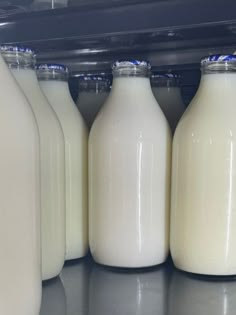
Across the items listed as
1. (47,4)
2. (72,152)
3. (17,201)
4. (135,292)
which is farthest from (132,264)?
(47,4)

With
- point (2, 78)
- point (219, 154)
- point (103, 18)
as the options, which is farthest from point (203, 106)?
point (2, 78)

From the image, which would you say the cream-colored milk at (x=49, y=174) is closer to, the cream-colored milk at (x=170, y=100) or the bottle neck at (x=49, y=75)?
the bottle neck at (x=49, y=75)

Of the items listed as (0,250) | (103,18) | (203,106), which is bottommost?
(0,250)

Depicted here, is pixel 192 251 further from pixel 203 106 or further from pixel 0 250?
pixel 0 250

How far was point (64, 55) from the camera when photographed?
0.94 m

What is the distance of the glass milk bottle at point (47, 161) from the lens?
26.3 inches

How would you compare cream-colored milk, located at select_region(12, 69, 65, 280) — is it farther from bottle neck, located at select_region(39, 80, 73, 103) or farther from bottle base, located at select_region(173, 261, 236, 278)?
bottle base, located at select_region(173, 261, 236, 278)

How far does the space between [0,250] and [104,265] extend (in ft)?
0.99

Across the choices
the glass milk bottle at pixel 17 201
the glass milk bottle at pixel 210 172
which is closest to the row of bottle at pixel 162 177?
the glass milk bottle at pixel 210 172

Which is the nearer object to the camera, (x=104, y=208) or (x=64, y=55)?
(x=104, y=208)

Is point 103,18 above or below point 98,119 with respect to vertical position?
above

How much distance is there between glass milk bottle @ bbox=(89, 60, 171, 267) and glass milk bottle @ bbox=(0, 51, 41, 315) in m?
0.22

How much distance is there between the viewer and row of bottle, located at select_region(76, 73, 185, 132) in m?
0.86

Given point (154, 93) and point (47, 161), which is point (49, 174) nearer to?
point (47, 161)
